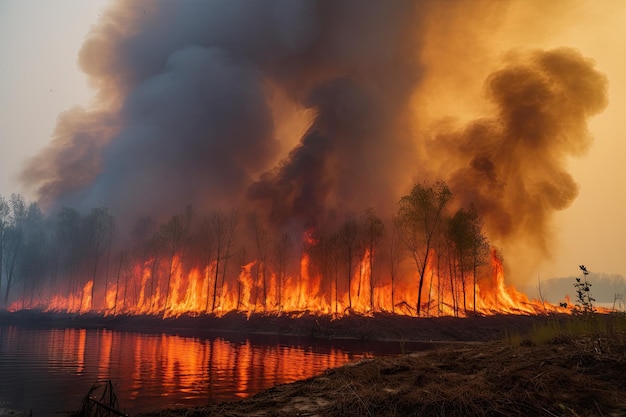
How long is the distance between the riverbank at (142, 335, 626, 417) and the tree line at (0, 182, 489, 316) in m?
60.8

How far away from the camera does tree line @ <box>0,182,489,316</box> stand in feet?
243

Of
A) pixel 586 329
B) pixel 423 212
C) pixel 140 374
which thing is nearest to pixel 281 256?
pixel 423 212

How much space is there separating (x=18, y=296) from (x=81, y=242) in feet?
163

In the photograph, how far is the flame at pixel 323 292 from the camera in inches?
3077

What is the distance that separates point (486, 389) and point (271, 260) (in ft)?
284

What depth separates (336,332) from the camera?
6569 centimetres

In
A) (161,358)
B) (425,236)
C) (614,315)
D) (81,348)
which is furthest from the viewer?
(425,236)

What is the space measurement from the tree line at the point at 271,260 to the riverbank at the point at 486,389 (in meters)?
60.8

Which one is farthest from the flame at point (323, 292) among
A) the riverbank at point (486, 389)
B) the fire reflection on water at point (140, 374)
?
the riverbank at point (486, 389)

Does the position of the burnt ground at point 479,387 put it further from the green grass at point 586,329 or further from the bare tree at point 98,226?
the bare tree at point 98,226

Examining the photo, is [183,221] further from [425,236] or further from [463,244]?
[463,244]

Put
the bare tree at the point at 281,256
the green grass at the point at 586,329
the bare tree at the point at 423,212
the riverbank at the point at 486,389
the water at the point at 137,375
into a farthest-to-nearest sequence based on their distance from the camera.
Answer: the bare tree at the point at 281,256 → the bare tree at the point at 423,212 → the water at the point at 137,375 → the green grass at the point at 586,329 → the riverbank at the point at 486,389

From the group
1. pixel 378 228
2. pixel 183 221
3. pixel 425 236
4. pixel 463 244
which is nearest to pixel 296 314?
pixel 378 228

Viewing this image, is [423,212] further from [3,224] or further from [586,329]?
[3,224]
